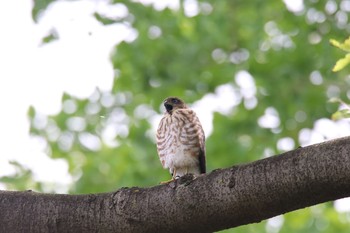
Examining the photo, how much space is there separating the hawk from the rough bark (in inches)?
105

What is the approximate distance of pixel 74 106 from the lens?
10.2 meters

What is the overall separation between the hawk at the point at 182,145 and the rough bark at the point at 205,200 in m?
2.68

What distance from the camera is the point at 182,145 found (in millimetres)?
6172

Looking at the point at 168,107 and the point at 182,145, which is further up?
the point at 168,107

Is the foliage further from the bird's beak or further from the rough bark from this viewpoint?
the bird's beak

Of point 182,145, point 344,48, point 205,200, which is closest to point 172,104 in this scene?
point 182,145

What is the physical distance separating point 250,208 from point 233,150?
18.0 feet

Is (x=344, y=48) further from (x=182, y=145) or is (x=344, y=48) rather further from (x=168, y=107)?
(x=168, y=107)

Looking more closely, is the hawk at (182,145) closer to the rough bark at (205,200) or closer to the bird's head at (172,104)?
the bird's head at (172,104)

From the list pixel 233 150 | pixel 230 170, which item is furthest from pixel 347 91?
pixel 230 170

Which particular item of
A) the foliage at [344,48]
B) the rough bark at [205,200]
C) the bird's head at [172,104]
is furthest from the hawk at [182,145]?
the rough bark at [205,200]

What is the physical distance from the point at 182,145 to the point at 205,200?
9.51 feet

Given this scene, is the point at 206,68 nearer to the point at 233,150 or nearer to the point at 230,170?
the point at 233,150

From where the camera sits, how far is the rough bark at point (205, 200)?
3.11m
